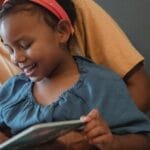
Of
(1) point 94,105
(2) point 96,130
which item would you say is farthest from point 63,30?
(2) point 96,130

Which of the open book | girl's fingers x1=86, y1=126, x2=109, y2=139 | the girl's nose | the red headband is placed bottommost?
girl's fingers x1=86, y1=126, x2=109, y2=139

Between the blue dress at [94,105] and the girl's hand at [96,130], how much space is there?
0.38 ft

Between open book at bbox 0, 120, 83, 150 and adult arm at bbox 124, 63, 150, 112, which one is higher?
open book at bbox 0, 120, 83, 150

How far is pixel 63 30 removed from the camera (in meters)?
1.11

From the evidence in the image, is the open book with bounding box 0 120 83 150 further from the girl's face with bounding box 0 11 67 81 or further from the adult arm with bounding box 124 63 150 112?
the adult arm with bounding box 124 63 150 112

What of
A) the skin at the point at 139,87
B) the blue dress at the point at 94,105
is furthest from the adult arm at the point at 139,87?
the blue dress at the point at 94,105

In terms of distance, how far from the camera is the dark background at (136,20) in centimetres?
154

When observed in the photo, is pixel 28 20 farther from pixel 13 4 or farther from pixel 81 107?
pixel 81 107

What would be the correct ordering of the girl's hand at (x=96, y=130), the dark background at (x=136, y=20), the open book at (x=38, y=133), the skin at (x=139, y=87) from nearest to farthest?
1. the open book at (x=38, y=133)
2. the girl's hand at (x=96, y=130)
3. the skin at (x=139, y=87)
4. the dark background at (x=136, y=20)

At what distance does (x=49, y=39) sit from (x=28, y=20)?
2.9 inches

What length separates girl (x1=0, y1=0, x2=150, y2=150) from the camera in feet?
3.40

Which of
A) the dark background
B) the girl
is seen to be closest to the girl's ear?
the girl

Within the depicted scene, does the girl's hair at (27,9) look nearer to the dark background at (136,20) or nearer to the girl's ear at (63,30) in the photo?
the girl's ear at (63,30)

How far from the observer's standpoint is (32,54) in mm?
1038
